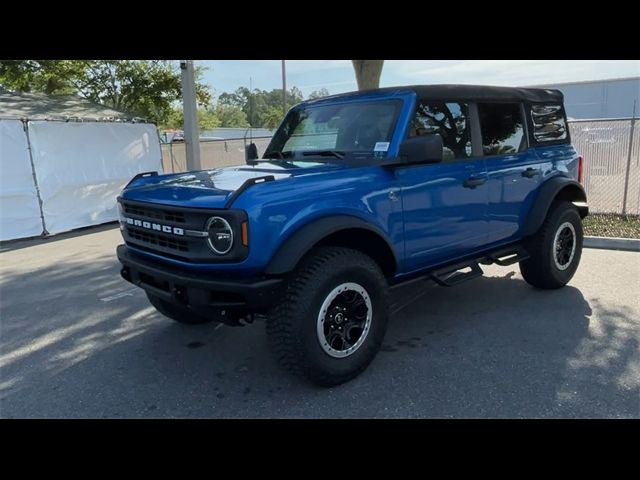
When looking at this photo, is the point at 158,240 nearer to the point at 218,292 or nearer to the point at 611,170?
the point at 218,292

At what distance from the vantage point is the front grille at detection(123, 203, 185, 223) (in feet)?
10.5

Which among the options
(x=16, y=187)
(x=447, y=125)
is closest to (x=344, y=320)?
(x=447, y=125)

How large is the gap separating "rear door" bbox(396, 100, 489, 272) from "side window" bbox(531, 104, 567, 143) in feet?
3.54

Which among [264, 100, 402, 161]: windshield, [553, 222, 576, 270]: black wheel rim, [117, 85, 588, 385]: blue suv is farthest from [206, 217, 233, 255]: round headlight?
[553, 222, 576, 270]: black wheel rim

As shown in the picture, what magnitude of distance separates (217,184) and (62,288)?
12.0ft

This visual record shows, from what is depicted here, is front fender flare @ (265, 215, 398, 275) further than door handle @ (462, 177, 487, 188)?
No

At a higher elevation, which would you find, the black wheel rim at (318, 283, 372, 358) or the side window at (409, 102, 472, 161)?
the side window at (409, 102, 472, 161)

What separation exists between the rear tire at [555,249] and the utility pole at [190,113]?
8.61m

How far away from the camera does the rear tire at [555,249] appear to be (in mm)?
4943

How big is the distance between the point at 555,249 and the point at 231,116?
95749 mm

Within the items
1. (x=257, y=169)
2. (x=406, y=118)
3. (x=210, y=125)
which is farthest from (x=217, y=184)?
(x=210, y=125)

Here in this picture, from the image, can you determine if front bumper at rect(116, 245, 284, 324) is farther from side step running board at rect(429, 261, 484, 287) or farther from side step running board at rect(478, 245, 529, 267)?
side step running board at rect(478, 245, 529, 267)

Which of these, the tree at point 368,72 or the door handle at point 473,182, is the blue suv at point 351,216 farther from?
the tree at point 368,72

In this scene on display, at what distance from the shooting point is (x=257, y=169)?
3.96m
